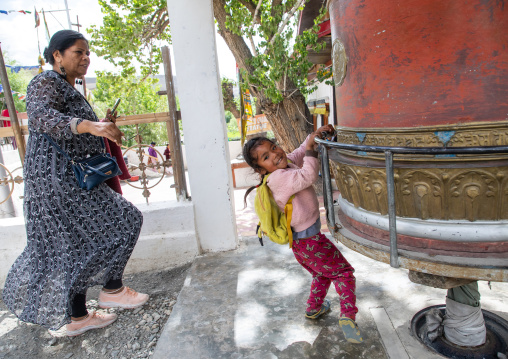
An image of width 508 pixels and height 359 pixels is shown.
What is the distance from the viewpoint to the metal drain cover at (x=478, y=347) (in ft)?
6.21

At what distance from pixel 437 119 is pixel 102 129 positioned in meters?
1.65

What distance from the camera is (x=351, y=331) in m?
1.91

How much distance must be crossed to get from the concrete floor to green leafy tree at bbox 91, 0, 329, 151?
295 cm

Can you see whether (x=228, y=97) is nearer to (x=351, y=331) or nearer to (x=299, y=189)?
(x=299, y=189)

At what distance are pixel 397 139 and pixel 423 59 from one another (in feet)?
0.94

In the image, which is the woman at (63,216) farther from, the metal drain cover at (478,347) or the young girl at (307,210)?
the metal drain cover at (478,347)

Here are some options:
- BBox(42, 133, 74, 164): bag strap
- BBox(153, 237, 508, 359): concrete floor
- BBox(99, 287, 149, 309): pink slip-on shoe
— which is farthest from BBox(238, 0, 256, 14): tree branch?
Result: BBox(99, 287, 149, 309): pink slip-on shoe

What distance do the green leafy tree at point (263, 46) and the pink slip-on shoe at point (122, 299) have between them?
3.36m

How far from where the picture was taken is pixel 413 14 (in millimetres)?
1236

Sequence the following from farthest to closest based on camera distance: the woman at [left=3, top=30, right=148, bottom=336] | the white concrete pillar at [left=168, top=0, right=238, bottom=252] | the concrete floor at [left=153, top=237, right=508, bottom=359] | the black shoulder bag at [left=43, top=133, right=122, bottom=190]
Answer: the white concrete pillar at [left=168, top=0, right=238, bottom=252] → the black shoulder bag at [left=43, top=133, right=122, bottom=190] → the woman at [left=3, top=30, right=148, bottom=336] → the concrete floor at [left=153, top=237, right=508, bottom=359]

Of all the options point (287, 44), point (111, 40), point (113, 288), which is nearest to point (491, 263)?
point (113, 288)

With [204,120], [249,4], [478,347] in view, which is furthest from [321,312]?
[249,4]

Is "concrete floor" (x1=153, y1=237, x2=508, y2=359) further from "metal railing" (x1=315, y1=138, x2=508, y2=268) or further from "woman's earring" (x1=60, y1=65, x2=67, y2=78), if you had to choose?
"woman's earring" (x1=60, y1=65, x2=67, y2=78)

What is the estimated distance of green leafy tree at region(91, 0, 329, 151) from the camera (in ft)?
15.4
